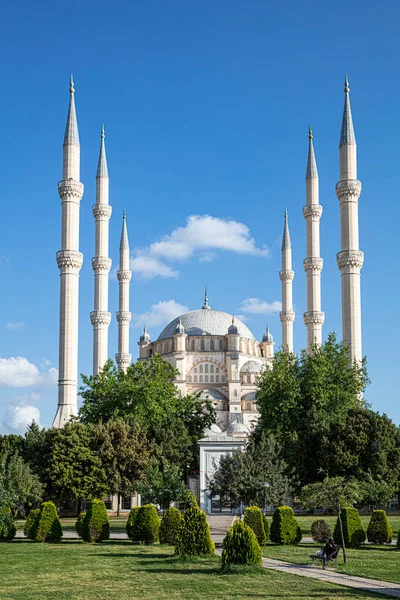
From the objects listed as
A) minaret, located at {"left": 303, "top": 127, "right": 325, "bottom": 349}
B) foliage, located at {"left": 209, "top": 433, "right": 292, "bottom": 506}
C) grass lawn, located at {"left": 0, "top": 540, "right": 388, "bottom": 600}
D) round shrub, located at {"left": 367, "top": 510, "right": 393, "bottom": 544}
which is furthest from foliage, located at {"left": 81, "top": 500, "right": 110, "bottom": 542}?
minaret, located at {"left": 303, "top": 127, "right": 325, "bottom": 349}

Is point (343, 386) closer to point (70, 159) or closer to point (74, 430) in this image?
point (74, 430)

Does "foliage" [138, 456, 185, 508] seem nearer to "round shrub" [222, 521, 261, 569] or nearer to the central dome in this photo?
"round shrub" [222, 521, 261, 569]

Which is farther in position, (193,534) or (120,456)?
(120,456)

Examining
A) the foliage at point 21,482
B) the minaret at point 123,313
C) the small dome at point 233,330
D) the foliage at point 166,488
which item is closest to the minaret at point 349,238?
the foliage at point 166,488

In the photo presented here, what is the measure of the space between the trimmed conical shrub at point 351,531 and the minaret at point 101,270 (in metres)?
34.5

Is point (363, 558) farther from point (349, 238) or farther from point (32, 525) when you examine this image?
point (349, 238)

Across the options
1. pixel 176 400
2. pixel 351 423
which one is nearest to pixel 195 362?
pixel 176 400

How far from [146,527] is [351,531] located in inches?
261

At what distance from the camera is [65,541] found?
1126 inches

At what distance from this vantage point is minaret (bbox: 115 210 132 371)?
70.7 m

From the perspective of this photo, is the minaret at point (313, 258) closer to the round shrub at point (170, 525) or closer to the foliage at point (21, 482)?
the foliage at point (21, 482)

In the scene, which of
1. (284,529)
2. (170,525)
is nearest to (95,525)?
(170,525)

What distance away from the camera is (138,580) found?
1756 cm

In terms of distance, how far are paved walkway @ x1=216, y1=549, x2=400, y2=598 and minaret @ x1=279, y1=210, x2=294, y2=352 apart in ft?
165
